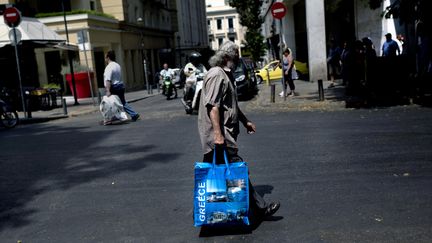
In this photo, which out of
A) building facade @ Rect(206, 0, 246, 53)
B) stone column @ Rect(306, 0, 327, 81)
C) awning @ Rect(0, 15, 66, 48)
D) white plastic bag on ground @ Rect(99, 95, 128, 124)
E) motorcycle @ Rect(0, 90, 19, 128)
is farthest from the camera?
building facade @ Rect(206, 0, 246, 53)

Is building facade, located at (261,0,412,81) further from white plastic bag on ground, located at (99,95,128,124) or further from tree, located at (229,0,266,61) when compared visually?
tree, located at (229,0,266,61)

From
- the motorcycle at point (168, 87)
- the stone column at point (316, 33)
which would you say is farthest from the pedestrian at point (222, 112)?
the stone column at point (316, 33)

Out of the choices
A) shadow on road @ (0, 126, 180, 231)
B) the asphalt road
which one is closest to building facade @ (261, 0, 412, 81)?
the asphalt road

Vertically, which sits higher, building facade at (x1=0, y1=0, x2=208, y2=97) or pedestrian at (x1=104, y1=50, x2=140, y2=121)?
building facade at (x1=0, y1=0, x2=208, y2=97)

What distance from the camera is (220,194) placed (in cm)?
466

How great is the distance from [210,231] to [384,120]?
7.33m

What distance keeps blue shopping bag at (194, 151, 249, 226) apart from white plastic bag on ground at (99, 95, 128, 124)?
9667 mm

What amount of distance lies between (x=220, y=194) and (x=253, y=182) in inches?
81.8

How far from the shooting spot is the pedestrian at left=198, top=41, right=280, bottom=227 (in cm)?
484

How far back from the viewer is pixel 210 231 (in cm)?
498

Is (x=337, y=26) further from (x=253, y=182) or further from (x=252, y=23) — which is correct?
(x=253, y=182)

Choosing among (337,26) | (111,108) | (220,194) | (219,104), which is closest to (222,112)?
(219,104)

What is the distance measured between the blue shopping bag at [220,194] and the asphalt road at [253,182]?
0.22 m

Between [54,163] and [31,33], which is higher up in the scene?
[31,33]
